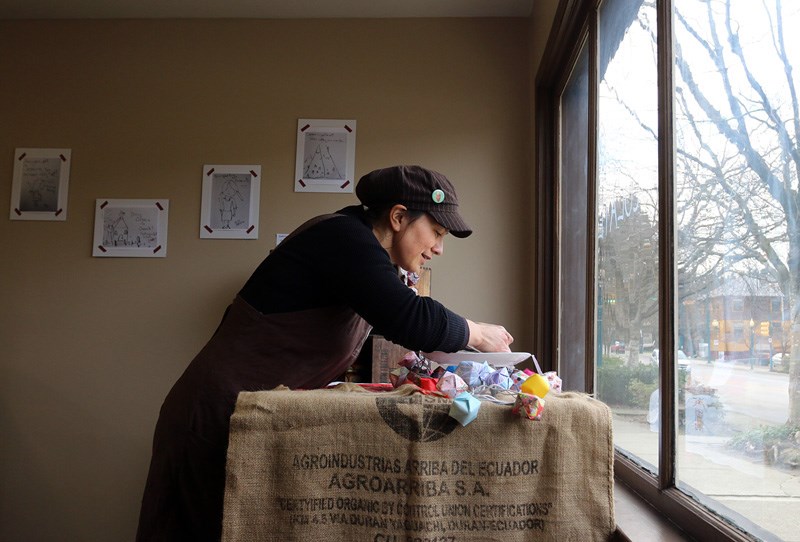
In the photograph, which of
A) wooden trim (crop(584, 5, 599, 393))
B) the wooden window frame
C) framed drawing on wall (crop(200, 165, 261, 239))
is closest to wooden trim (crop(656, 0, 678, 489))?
the wooden window frame

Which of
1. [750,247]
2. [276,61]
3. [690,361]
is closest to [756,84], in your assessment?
[750,247]

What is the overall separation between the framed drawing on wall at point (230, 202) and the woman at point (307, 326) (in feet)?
5.76

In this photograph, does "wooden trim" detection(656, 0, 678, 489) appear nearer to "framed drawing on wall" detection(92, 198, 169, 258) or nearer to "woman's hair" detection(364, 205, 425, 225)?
"woman's hair" detection(364, 205, 425, 225)

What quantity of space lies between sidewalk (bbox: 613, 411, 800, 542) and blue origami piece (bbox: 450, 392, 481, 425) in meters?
0.40

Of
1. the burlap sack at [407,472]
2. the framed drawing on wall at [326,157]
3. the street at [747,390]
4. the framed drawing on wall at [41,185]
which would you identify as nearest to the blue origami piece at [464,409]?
the burlap sack at [407,472]

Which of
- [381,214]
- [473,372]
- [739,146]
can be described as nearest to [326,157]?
[381,214]

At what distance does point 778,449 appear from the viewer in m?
0.81

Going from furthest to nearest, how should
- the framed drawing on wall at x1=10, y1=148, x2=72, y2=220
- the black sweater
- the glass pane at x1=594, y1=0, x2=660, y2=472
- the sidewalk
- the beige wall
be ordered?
the framed drawing on wall at x1=10, y1=148, x2=72, y2=220, the beige wall, the glass pane at x1=594, y1=0, x2=660, y2=472, the black sweater, the sidewalk

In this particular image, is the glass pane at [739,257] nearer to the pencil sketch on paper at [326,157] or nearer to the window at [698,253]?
the window at [698,253]

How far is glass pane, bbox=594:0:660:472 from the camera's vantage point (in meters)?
1.39

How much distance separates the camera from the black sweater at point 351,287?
112cm

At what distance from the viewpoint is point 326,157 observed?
9.85 feet

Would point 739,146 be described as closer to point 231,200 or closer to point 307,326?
point 307,326

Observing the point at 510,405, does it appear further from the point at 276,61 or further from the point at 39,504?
the point at 39,504
